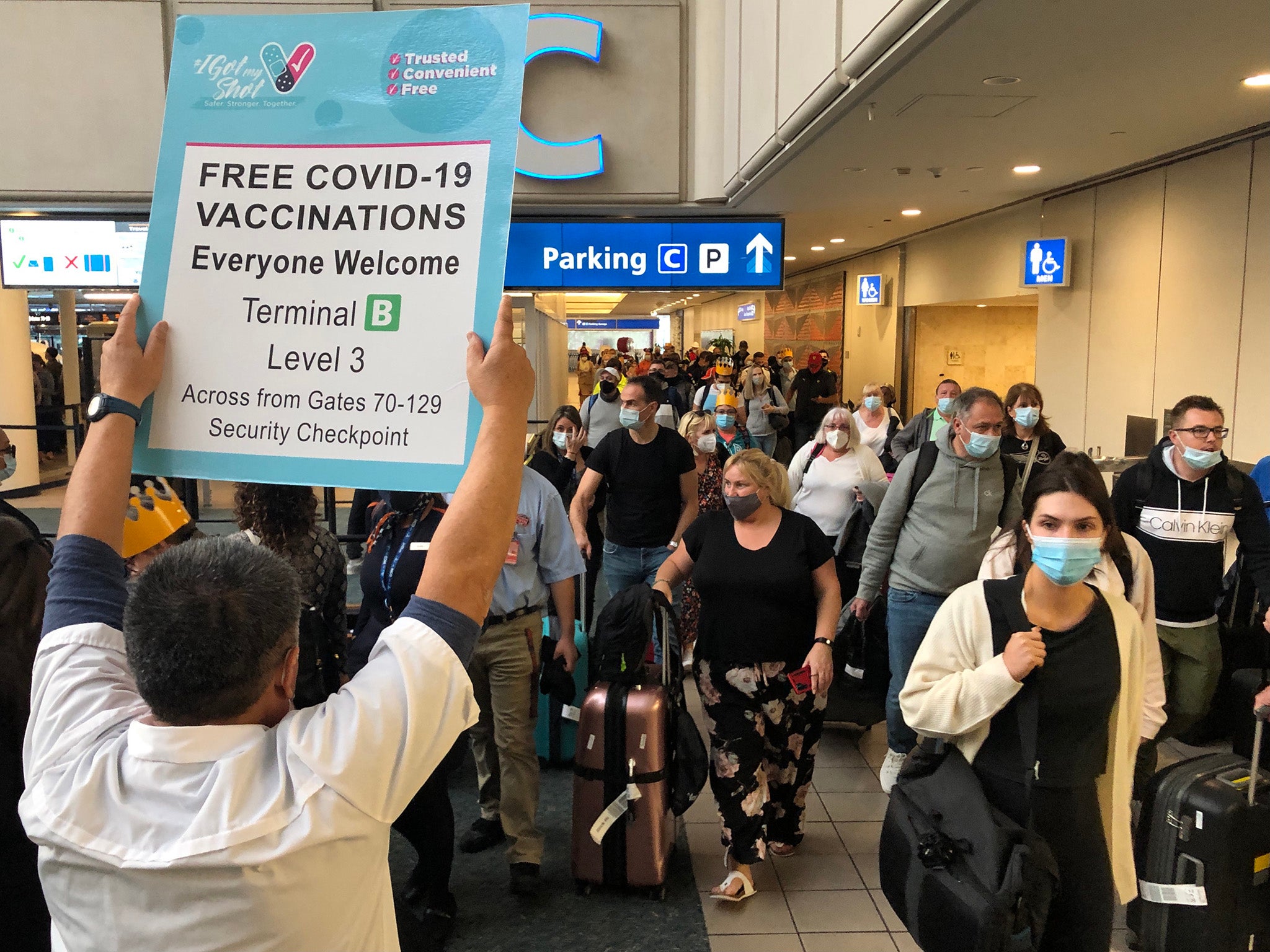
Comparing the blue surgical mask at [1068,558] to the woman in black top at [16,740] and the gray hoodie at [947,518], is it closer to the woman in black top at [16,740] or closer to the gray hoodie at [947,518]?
the gray hoodie at [947,518]

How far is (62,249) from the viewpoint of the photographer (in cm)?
655

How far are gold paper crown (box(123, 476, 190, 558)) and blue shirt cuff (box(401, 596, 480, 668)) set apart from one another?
5.89 ft

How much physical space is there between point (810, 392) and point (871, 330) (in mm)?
4465

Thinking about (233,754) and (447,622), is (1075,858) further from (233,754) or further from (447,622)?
(233,754)

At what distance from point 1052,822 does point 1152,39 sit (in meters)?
3.61

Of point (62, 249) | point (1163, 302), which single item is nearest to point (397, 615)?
point (62, 249)

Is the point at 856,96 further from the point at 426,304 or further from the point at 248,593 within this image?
the point at 248,593

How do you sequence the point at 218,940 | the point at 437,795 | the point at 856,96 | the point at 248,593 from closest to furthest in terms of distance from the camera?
the point at 218,940 → the point at 248,593 → the point at 437,795 → the point at 856,96

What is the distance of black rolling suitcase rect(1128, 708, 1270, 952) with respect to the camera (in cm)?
304

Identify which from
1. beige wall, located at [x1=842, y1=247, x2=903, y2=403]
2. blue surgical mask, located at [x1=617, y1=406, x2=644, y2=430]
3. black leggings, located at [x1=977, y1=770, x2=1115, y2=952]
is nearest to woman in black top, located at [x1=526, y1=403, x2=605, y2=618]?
blue surgical mask, located at [x1=617, y1=406, x2=644, y2=430]

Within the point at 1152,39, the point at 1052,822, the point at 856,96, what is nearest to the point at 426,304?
the point at 1052,822

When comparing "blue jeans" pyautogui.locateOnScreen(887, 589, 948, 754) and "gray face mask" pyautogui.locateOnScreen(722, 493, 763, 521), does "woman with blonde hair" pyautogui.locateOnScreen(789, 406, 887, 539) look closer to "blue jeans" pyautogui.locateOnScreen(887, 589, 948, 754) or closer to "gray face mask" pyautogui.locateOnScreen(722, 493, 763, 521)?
"blue jeans" pyautogui.locateOnScreen(887, 589, 948, 754)

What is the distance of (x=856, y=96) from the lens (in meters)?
4.70

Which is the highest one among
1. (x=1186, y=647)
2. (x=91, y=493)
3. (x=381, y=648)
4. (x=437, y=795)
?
(x=91, y=493)
